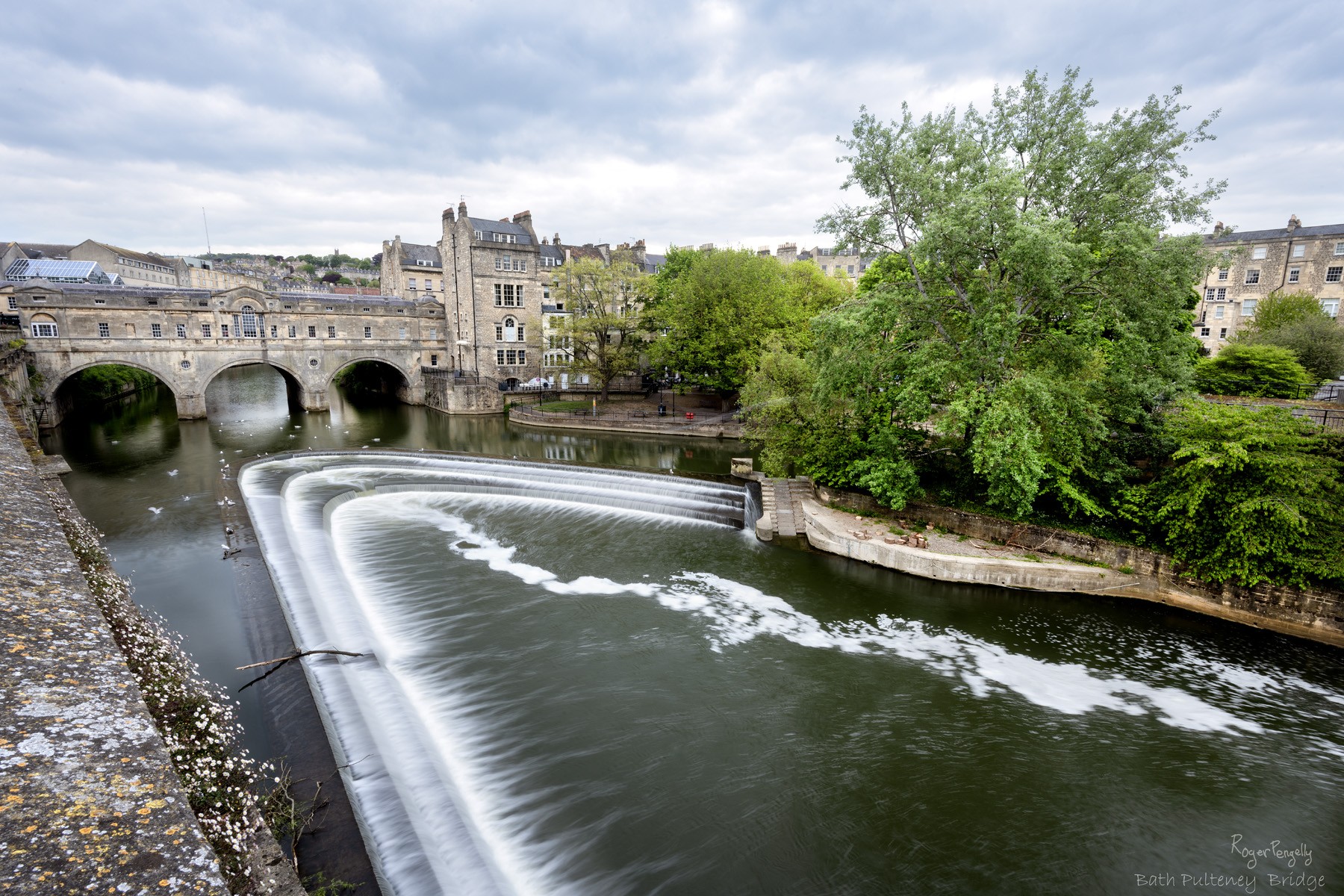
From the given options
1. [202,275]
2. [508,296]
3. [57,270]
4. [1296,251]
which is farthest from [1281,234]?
[202,275]

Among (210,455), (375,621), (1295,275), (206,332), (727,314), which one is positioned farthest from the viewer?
(1295,275)

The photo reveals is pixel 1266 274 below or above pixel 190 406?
above

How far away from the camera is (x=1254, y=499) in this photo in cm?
1373

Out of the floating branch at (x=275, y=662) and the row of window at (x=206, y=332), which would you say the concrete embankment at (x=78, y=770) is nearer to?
the floating branch at (x=275, y=662)

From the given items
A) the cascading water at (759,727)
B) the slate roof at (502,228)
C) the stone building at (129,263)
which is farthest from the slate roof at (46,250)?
the cascading water at (759,727)

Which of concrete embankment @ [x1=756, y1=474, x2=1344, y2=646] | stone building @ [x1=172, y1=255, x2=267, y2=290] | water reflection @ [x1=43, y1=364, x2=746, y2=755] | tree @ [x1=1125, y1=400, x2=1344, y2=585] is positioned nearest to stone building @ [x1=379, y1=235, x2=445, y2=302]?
water reflection @ [x1=43, y1=364, x2=746, y2=755]

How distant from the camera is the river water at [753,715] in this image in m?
8.34

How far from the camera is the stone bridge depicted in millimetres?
35781

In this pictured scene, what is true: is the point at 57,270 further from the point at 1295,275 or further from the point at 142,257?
the point at 1295,275

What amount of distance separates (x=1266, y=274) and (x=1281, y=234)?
3386 mm

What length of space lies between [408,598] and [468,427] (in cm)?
2770

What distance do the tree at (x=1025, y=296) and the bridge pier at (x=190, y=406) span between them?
39153mm

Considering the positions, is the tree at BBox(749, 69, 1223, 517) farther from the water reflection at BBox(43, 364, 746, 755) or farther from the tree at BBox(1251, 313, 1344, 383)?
the tree at BBox(1251, 313, 1344, 383)

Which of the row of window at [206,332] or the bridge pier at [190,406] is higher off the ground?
the row of window at [206,332]
